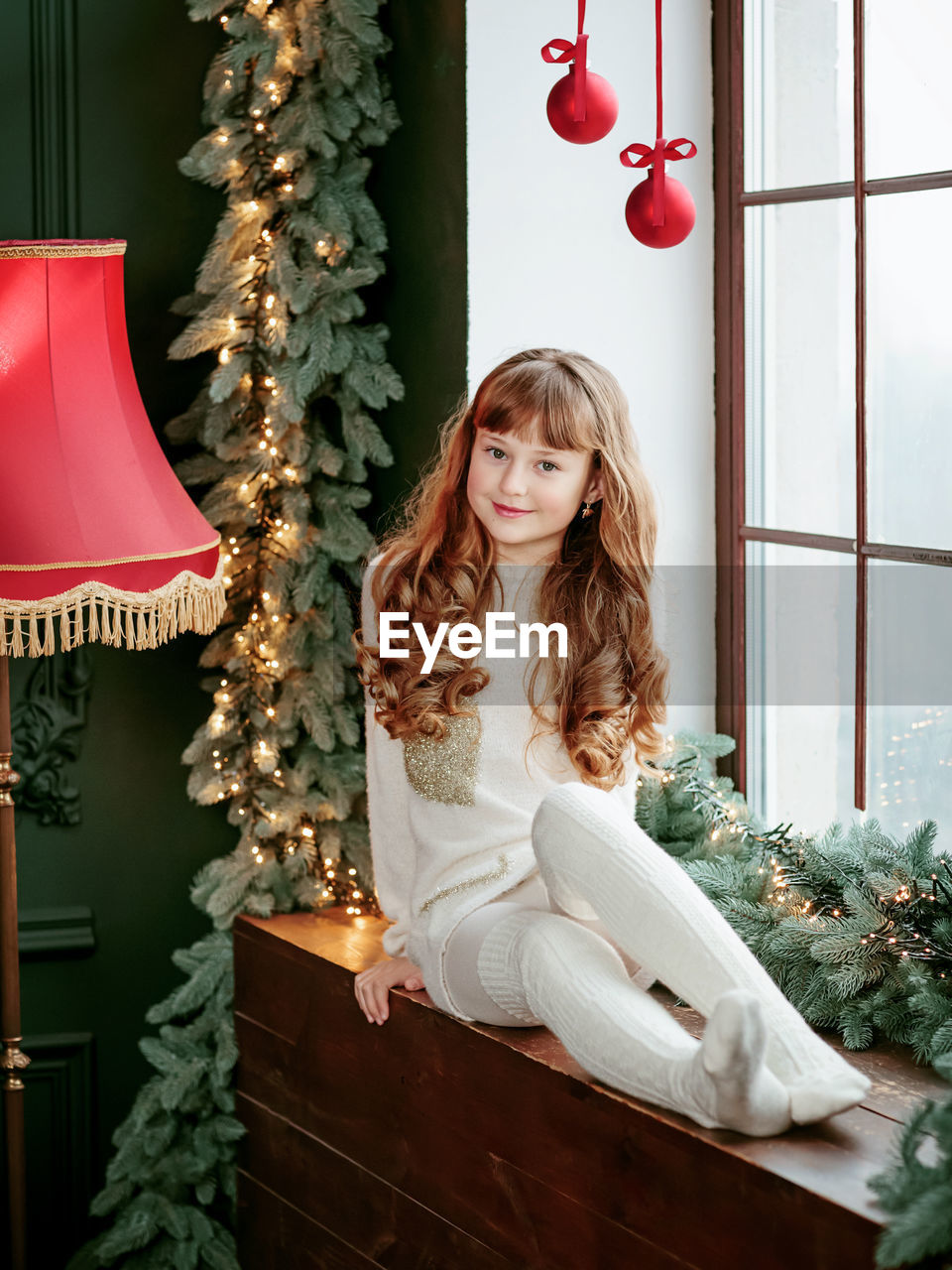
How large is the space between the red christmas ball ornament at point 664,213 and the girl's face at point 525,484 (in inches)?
12.5

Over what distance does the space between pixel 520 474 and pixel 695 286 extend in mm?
705

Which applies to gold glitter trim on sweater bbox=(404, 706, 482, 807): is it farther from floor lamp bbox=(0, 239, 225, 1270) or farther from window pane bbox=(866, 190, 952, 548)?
window pane bbox=(866, 190, 952, 548)

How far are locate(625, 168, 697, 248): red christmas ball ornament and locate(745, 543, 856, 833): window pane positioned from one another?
2.30 ft

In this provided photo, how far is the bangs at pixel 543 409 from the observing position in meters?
1.92

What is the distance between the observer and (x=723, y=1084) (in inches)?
56.7

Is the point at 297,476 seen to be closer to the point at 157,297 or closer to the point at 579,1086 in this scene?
the point at 157,297

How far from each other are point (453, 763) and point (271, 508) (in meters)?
0.71

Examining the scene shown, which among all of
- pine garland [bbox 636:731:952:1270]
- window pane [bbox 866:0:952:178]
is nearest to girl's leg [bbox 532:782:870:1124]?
pine garland [bbox 636:731:952:1270]

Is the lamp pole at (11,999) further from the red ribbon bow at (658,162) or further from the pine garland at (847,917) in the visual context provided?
the red ribbon bow at (658,162)

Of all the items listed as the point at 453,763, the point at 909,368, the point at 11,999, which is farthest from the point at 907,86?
the point at 11,999

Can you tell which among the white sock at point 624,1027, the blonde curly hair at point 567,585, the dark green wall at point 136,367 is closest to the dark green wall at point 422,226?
the dark green wall at point 136,367

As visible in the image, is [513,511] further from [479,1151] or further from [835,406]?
[479,1151]

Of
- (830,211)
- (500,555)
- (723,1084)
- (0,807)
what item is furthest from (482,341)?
(723,1084)

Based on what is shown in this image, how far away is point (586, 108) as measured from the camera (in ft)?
5.64
